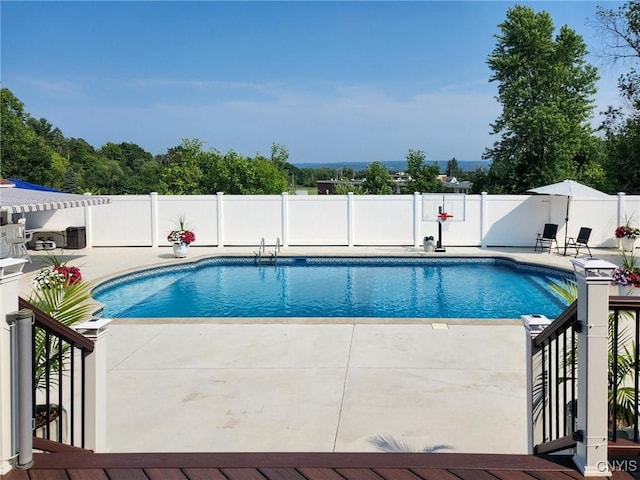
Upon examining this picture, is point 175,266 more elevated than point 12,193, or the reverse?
point 12,193

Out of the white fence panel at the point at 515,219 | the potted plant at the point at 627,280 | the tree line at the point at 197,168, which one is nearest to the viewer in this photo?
the potted plant at the point at 627,280

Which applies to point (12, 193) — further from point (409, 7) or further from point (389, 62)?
point (389, 62)

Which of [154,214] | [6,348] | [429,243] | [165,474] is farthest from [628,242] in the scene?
[6,348]

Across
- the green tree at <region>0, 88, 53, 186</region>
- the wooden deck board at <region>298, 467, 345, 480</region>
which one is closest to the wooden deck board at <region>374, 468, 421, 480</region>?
the wooden deck board at <region>298, 467, 345, 480</region>

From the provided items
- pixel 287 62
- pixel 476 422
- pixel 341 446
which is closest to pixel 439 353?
pixel 476 422

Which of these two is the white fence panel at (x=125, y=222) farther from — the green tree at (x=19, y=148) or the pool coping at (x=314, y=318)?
the green tree at (x=19, y=148)

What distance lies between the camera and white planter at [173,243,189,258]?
46.2 feet

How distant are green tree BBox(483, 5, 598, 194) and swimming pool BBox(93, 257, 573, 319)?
10989mm

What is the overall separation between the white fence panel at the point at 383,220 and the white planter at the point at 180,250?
4.99m

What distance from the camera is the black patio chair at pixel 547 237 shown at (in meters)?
14.6

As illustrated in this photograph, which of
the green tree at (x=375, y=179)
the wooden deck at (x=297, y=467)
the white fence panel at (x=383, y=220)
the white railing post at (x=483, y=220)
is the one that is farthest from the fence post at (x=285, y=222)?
the green tree at (x=375, y=179)

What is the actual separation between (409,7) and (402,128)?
54.3 feet

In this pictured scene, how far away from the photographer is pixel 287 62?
31.6 metres

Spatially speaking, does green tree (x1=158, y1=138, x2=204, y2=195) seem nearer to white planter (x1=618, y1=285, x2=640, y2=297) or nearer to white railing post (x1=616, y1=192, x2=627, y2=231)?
white railing post (x1=616, y1=192, x2=627, y2=231)
